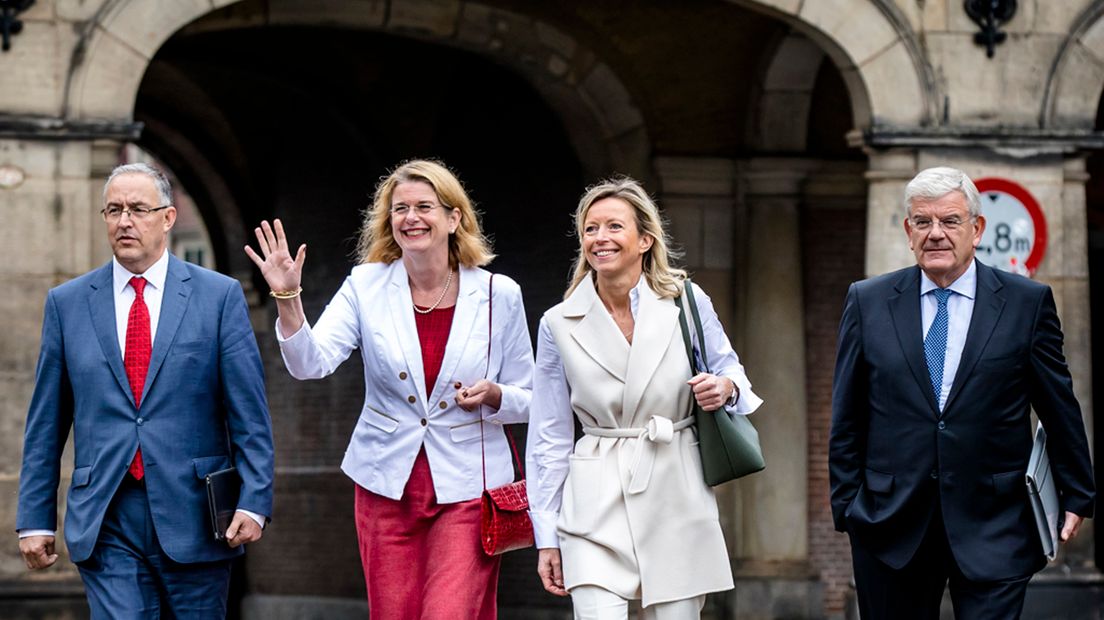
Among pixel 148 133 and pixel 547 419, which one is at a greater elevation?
pixel 148 133

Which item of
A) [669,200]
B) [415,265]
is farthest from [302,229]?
[415,265]

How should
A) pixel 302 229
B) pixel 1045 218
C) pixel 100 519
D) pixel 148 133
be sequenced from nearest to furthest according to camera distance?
pixel 100 519 < pixel 1045 218 < pixel 302 229 < pixel 148 133

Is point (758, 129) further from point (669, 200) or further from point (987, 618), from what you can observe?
point (987, 618)

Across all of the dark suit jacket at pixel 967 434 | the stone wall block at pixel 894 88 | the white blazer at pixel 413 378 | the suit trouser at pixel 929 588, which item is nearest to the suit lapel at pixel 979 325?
the dark suit jacket at pixel 967 434

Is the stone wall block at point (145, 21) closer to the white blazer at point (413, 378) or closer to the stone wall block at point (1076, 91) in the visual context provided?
the white blazer at point (413, 378)

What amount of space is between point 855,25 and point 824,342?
351cm

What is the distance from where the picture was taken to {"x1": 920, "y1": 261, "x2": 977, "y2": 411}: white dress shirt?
6.61 meters

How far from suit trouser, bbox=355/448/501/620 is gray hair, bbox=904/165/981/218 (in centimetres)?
169

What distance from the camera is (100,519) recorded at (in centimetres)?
638

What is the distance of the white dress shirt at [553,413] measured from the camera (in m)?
6.57

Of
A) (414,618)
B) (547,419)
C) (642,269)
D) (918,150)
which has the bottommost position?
(414,618)

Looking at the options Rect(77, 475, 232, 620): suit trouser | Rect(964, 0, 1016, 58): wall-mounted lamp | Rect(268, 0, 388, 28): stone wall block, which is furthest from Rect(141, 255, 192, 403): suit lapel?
Rect(268, 0, 388, 28): stone wall block

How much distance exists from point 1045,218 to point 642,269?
18.5 feet

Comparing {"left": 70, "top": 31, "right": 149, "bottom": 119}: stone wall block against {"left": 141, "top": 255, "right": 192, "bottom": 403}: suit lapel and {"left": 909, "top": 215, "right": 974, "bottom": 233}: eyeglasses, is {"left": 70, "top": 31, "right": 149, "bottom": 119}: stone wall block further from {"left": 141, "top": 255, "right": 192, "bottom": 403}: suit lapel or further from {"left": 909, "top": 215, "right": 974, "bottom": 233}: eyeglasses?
{"left": 909, "top": 215, "right": 974, "bottom": 233}: eyeglasses
